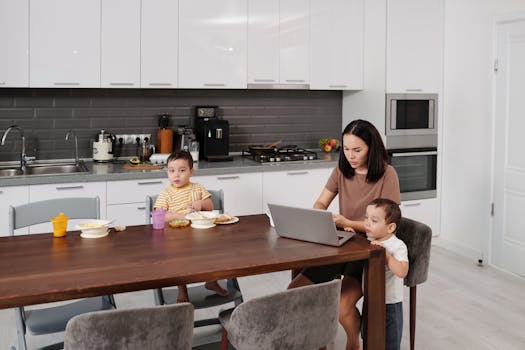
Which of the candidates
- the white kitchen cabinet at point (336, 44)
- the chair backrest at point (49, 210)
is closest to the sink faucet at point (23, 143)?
the chair backrest at point (49, 210)

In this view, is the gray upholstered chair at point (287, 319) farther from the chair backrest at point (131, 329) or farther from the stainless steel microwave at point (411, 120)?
the stainless steel microwave at point (411, 120)

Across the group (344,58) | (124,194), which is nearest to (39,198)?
(124,194)

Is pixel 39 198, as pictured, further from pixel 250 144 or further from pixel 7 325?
pixel 250 144

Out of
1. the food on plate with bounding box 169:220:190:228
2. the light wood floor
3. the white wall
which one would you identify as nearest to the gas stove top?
the light wood floor

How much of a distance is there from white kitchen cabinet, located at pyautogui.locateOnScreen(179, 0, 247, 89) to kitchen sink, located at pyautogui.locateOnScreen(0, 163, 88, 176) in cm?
108

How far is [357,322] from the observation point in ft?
10.2

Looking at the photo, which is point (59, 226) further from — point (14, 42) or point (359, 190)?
point (14, 42)

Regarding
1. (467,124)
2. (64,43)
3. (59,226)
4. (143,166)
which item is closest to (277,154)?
(143,166)

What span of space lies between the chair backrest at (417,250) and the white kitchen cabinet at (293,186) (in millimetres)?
2138

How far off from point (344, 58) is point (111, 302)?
3.46 meters

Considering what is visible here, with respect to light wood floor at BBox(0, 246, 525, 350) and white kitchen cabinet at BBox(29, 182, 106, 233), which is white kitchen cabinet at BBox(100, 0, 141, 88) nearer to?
white kitchen cabinet at BBox(29, 182, 106, 233)

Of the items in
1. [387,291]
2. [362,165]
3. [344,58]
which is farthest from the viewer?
[344,58]

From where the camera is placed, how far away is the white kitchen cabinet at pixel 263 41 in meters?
5.41

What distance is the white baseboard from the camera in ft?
18.2
